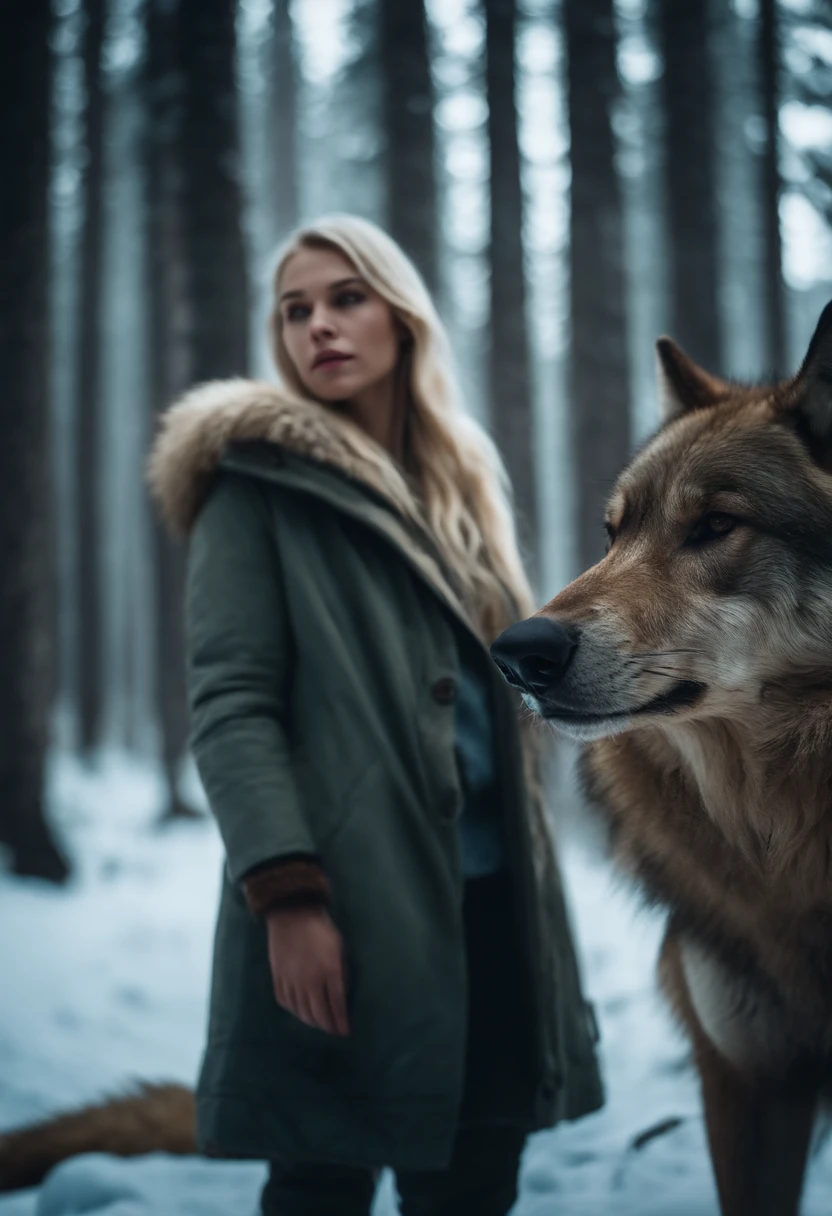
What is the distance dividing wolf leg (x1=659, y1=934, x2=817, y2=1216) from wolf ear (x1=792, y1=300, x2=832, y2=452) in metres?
1.13

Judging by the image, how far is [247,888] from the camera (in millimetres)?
1794

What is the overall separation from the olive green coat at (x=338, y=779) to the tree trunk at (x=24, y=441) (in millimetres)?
4601

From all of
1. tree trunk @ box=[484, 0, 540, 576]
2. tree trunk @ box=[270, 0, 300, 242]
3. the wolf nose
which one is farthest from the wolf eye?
tree trunk @ box=[270, 0, 300, 242]

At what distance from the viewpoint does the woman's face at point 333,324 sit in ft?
7.49

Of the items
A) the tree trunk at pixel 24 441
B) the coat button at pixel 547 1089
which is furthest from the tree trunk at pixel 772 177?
the tree trunk at pixel 24 441

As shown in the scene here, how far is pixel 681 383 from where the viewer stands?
90.8 inches

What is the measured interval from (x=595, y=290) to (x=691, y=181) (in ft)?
3.83

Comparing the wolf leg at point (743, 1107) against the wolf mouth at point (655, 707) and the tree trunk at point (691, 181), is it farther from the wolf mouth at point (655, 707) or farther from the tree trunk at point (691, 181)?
the tree trunk at point (691, 181)

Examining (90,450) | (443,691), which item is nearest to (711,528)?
(443,691)

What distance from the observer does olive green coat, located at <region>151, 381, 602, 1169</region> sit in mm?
1871

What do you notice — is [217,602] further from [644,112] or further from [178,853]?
[644,112]

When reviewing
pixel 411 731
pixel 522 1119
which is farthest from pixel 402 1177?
pixel 411 731

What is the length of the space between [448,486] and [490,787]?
80cm

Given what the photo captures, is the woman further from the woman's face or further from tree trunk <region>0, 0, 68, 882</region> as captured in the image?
tree trunk <region>0, 0, 68, 882</region>
